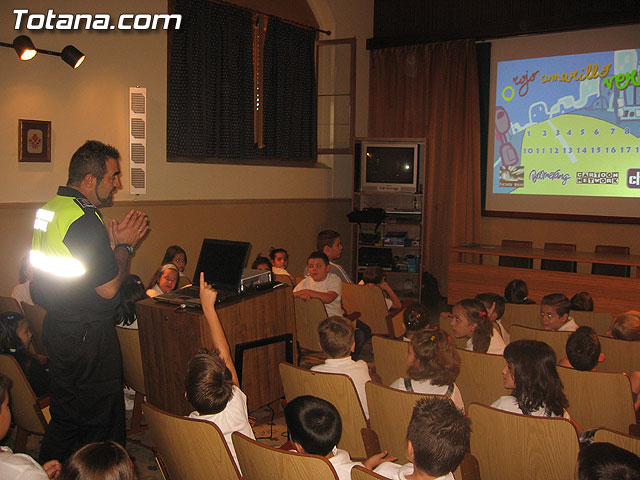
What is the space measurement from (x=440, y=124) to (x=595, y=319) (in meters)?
4.68

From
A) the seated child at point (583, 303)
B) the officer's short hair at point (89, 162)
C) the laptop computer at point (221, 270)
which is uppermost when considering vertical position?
the officer's short hair at point (89, 162)

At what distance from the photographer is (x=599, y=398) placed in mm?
2879

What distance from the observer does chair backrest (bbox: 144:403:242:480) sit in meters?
2.02

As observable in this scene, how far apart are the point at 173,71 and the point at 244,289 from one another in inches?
152

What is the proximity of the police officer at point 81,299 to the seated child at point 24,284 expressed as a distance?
6.85 feet

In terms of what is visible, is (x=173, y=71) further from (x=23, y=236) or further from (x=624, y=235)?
(x=624, y=235)

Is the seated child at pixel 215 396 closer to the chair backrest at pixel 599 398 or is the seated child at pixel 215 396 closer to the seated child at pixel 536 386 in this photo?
the seated child at pixel 536 386

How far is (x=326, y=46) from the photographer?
8.41m

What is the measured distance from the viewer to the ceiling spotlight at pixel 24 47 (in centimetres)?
477

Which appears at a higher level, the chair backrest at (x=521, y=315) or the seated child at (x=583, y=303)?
the seated child at (x=583, y=303)

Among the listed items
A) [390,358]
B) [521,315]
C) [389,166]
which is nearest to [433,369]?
[390,358]

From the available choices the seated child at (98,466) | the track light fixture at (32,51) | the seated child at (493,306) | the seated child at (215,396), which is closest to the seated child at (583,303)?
the seated child at (493,306)

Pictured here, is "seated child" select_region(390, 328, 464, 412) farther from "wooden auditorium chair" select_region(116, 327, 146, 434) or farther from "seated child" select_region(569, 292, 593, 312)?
"seated child" select_region(569, 292, 593, 312)

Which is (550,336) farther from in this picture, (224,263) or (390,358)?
Result: (224,263)
